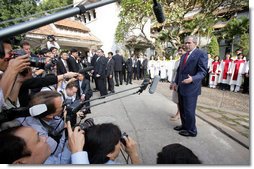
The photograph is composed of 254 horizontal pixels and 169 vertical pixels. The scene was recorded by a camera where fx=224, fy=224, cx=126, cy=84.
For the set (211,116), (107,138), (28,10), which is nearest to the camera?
(107,138)

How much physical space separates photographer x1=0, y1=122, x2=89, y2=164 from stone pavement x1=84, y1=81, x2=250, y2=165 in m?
1.37

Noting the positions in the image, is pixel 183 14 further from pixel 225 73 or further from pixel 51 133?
pixel 51 133

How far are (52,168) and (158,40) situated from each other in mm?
17645

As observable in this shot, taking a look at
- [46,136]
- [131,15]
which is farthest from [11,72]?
[131,15]

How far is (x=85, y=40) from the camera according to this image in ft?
58.1

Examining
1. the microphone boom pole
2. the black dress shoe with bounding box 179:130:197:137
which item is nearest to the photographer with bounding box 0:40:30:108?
the microphone boom pole

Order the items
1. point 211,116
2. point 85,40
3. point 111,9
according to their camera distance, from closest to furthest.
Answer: point 211,116, point 85,40, point 111,9

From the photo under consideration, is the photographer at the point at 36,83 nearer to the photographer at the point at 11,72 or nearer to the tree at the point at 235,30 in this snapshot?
the photographer at the point at 11,72

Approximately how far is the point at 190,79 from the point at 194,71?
0.88 feet

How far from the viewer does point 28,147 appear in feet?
4.44

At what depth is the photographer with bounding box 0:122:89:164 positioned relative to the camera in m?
1.26

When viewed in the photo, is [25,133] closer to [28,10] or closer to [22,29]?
[22,29]

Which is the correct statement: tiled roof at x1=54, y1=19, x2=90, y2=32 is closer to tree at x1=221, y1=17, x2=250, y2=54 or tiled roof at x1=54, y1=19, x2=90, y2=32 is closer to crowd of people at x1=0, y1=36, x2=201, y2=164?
tree at x1=221, y1=17, x2=250, y2=54

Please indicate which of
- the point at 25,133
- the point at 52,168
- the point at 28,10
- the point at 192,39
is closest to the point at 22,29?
the point at 25,133
